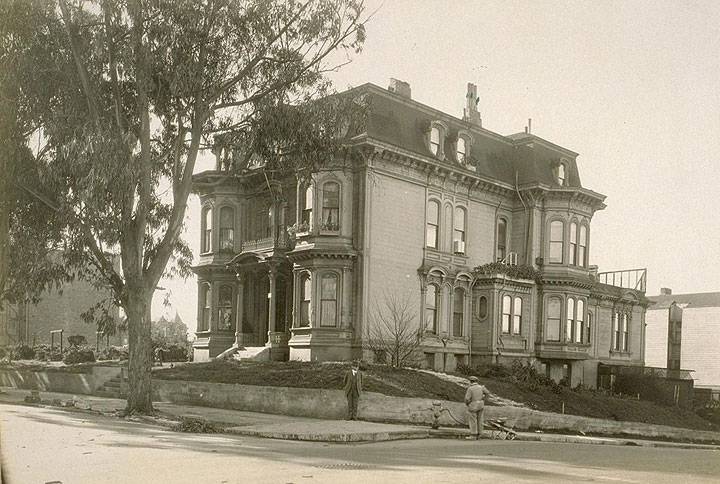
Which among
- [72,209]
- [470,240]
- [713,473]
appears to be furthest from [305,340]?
[713,473]

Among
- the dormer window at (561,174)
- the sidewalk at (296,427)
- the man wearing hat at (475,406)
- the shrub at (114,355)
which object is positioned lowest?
the shrub at (114,355)

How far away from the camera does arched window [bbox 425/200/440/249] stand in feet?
105

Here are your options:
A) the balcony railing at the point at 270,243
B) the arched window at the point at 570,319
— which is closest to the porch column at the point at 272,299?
the balcony railing at the point at 270,243

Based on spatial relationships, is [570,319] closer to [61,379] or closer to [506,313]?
[506,313]

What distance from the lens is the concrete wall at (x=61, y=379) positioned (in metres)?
28.2

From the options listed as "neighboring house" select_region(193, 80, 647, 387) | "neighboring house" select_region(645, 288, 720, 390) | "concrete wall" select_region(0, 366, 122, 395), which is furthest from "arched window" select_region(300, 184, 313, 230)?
"neighboring house" select_region(645, 288, 720, 390)

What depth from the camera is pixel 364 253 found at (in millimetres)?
28906

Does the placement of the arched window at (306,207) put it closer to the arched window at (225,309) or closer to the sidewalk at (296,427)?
the arched window at (225,309)

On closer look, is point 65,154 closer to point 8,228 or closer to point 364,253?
point 8,228

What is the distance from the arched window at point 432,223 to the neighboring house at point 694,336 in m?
26.0

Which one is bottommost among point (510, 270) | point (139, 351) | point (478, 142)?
point (139, 351)

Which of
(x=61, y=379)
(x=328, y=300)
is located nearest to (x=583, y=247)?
(x=328, y=300)

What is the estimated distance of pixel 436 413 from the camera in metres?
19.4

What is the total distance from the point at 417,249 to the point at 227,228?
9.09 meters
